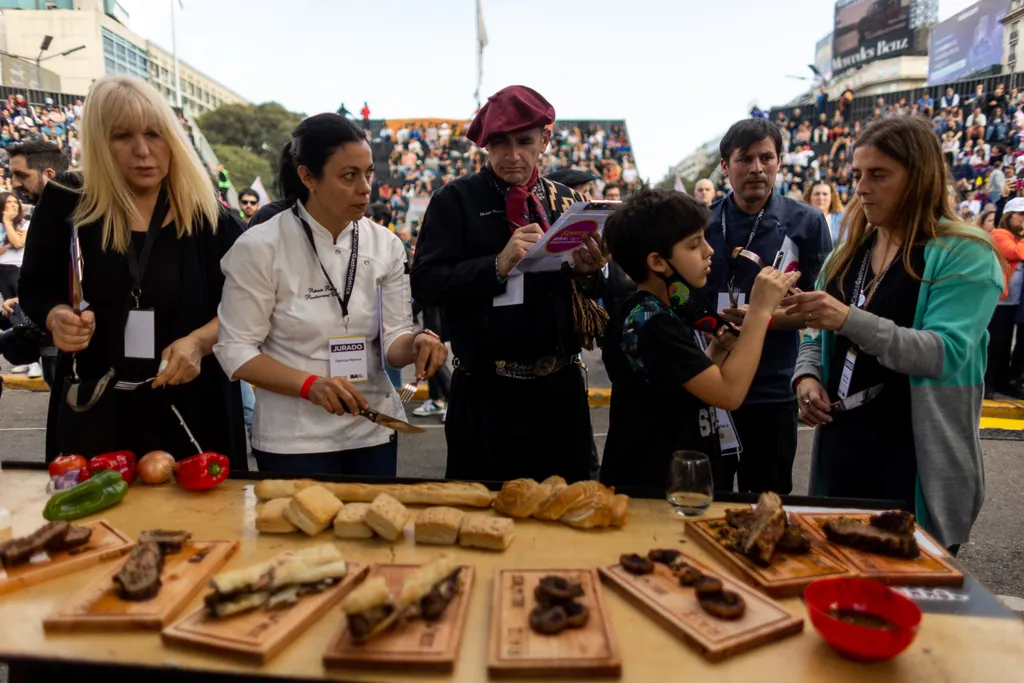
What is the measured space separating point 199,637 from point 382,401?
109 centimetres

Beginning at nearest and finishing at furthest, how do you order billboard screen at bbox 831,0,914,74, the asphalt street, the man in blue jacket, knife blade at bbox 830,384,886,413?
knife blade at bbox 830,384,886,413 → the man in blue jacket → the asphalt street → billboard screen at bbox 831,0,914,74

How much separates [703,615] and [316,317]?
4.59ft

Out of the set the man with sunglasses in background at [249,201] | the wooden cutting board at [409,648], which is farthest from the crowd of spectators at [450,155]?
the wooden cutting board at [409,648]

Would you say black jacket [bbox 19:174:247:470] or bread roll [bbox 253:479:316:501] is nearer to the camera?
bread roll [bbox 253:479:316:501]

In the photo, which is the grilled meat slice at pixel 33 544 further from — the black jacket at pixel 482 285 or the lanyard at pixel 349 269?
the black jacket at pixel 482 285

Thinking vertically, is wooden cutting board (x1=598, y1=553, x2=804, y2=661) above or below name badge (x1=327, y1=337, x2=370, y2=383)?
below

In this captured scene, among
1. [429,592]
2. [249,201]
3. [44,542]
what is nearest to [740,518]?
[429,592]

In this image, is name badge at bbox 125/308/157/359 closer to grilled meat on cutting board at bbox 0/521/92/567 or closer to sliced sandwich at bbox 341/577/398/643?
grilled meat on cutting board at bbox 0/521/92/567

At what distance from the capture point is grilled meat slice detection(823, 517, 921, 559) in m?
1.50

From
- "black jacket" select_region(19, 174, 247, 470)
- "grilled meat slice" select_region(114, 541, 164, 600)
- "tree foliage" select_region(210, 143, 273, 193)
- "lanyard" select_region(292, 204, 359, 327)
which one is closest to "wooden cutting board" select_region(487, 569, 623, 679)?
"grilled meat slice" select_region(114, 541, 164, 600)

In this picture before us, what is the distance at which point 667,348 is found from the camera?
186cm

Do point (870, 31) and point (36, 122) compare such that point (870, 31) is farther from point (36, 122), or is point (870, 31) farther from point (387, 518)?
point (387, 518)

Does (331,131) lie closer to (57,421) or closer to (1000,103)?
(57,421)

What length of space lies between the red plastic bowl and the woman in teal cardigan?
2.72 ft
